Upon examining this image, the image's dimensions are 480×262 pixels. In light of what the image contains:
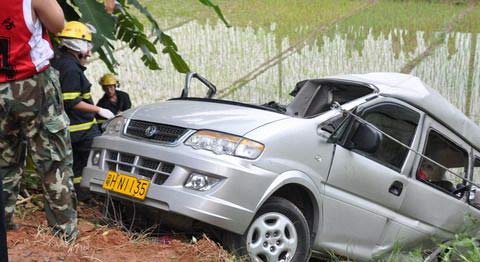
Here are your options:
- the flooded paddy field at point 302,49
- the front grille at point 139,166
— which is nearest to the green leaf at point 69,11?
the front grille at point 139,166

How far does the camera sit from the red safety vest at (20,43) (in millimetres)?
4078

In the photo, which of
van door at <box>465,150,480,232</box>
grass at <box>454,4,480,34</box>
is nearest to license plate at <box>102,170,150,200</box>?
van door at <box>465,150,480,232</box>

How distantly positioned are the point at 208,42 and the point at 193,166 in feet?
29.7

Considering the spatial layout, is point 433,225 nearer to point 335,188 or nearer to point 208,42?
point 335,188

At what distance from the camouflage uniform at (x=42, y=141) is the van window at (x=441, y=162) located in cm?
288

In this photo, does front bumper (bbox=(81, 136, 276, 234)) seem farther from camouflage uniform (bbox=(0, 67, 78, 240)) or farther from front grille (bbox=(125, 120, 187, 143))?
camouflage uniform (bbox=(0, 67, 78, 240))

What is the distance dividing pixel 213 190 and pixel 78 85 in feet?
5.36

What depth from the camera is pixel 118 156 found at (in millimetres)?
4988

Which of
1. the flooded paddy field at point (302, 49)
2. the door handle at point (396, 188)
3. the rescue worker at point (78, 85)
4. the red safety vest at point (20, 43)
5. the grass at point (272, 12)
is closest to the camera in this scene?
the red safety vest at point (20, 43)

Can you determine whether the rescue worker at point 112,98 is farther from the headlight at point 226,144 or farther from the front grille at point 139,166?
the headlight at point 226,144

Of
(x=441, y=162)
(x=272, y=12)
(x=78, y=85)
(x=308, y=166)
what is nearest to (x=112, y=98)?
(x=78, y=85)

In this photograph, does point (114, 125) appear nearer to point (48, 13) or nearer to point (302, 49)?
point (48, 13)

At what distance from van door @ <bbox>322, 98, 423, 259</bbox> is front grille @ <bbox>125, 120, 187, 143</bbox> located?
112 cm

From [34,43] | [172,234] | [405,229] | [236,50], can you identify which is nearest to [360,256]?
[405,229]
